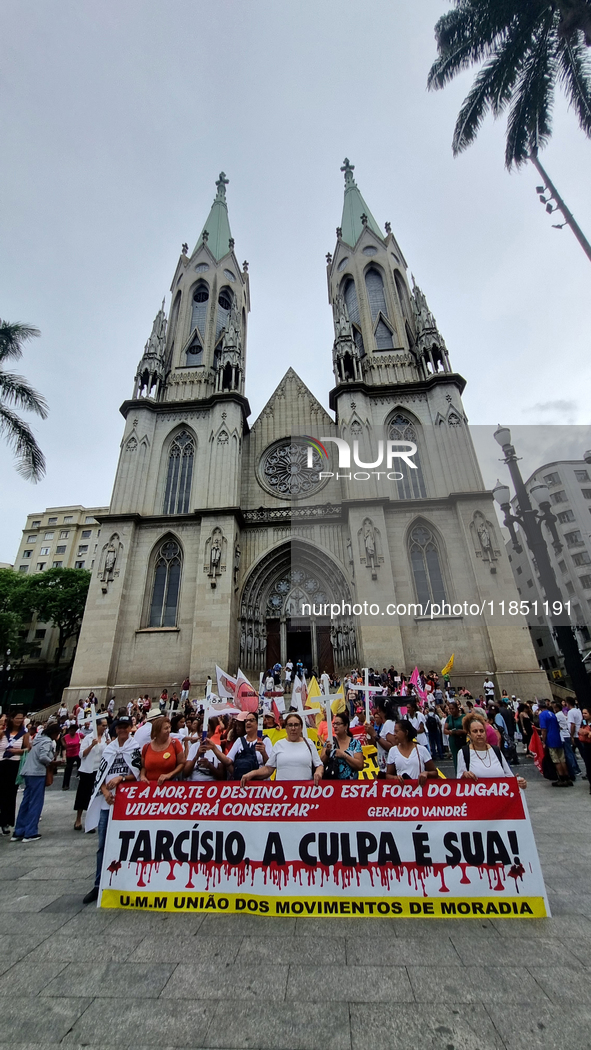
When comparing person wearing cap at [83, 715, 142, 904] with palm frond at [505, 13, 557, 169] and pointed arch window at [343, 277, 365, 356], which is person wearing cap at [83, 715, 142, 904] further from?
pointed arch window at [343, 277, 365, 356]

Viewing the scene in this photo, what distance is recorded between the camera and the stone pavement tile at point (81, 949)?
3.01 m

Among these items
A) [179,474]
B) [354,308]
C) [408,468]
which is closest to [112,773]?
[179,474]

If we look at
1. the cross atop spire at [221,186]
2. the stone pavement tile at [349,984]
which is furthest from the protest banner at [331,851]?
the cross atop spire at [221,186]

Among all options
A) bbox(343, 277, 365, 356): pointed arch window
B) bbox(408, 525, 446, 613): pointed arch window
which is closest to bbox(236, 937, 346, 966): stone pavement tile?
bbox(408, 525, 446, 613): pointed arch window

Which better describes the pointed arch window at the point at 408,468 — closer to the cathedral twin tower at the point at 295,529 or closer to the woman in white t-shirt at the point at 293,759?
the cathedral twin tower at the point at 295,529

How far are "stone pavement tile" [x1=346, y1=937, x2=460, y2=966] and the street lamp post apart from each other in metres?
6.37

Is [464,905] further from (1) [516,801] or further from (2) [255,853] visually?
(2) [255,853]

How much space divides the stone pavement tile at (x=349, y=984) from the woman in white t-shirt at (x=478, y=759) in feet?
5.15

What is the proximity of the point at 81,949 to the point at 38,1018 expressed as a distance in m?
0.82

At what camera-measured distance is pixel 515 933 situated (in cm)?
318

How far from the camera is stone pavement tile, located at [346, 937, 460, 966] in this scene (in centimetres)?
287

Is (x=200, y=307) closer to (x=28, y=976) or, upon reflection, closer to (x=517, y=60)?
(x=517, y=60)

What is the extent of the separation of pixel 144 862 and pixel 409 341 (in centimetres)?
2771

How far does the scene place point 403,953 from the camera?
118 inches
